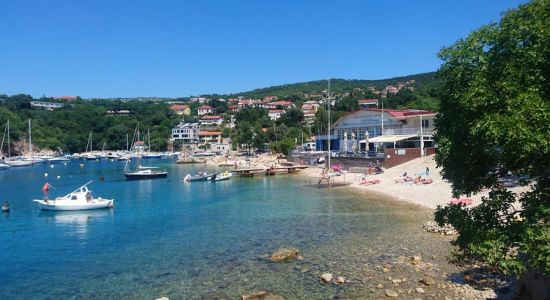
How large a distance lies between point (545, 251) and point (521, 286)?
556cm

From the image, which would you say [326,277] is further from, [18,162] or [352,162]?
[18,162]

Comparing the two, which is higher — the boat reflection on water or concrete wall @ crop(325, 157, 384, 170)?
concrete wall @ crop(325, 157, 384, 170)

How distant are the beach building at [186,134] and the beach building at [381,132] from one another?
107 m

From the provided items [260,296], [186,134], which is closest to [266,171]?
[260,296]

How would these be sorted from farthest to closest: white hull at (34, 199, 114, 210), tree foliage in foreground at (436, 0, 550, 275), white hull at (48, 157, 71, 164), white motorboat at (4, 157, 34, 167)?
white hull at (48, 157, 71, 164), white motorboat at (4, 157, 34, 167), white hull at (34, 199, 114, 210), tree foliage in foreground at (436, 0, 550, 275)

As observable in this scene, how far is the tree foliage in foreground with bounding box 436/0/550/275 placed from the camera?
902 centimetres

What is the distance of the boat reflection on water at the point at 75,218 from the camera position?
1258 inches

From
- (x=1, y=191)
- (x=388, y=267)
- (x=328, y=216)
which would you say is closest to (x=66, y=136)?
(x=1, y=191)

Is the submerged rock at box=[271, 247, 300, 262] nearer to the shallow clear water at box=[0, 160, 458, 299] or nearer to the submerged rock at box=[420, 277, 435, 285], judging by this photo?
the shallow clear water at box=[0, 160, 458, 299]

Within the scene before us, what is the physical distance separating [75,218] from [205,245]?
17388 millimetres

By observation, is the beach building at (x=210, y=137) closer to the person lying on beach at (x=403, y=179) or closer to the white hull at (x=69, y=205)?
the person lying on beach at (x=403, y=179)

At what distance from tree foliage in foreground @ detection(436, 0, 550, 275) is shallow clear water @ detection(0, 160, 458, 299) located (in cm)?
704

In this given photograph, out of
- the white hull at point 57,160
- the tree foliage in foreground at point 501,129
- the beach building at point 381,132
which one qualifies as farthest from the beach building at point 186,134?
the tree foliage in foreground at point 501,129

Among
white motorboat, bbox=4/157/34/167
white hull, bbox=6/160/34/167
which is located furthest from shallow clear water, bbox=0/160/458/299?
white motorboat, bbox=4/157/34/167
